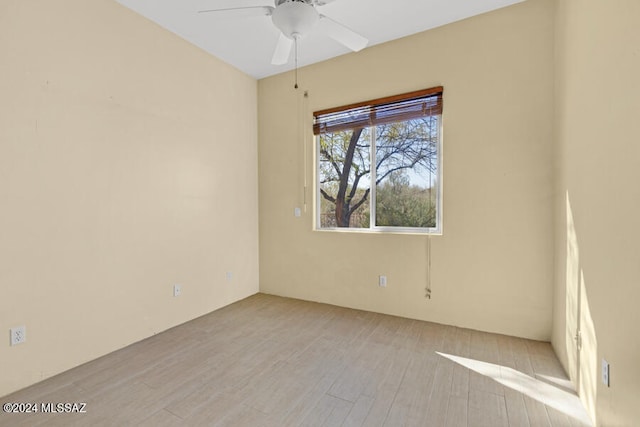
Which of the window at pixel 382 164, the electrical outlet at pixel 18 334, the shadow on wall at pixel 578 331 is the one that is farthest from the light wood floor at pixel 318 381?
the window at pixel 382 164

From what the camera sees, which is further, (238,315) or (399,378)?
(238,315)

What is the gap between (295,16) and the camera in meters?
1.90

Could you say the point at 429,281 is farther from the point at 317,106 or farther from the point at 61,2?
the point at 61,2

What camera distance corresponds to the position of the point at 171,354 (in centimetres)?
237

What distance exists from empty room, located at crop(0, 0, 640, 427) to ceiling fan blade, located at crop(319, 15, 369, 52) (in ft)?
0.10

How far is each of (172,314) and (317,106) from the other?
2814mm

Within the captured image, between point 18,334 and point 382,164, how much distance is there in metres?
3.30

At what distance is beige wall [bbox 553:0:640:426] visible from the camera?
1.22 metres

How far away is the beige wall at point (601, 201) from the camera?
4.00 feet

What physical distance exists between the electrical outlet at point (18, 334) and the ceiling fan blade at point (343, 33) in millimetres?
2904

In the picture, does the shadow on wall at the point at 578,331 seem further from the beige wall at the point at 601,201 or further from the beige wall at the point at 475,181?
the beige wall at the point at 475,181

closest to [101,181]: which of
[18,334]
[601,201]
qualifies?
[18,334]

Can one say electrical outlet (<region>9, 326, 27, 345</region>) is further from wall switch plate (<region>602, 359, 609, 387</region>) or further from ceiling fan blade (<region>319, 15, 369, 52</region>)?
wall switch plate (<region>602, 359, 609, 387</region>)

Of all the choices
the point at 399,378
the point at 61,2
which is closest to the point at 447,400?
the point at 399,378
